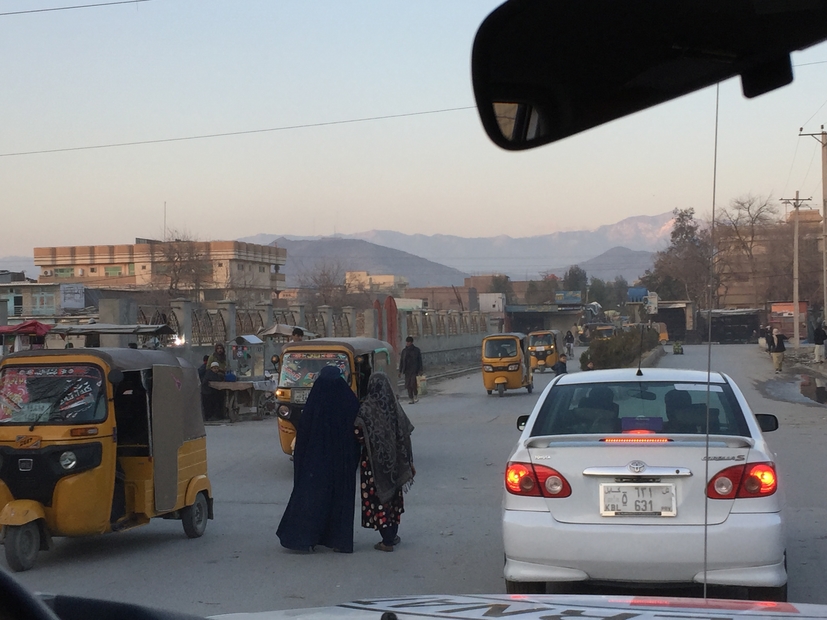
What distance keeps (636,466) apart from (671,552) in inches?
20.6

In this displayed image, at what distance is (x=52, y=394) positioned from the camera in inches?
321

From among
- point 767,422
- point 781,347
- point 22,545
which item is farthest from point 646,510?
point 781,347

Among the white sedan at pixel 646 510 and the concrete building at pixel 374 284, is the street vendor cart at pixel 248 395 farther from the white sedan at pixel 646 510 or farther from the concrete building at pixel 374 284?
the concrete building at pixel 374 284

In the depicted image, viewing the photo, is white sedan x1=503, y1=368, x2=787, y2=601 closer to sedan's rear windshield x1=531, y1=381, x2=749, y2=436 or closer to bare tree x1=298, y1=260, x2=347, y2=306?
sedan's rear windshield x1=531, y1=381, x2=749, y2=436

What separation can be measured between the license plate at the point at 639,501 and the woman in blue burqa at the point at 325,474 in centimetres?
324

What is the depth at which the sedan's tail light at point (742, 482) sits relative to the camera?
222 inches

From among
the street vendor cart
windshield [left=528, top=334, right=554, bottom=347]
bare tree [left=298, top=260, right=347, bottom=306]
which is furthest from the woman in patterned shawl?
bare tree [left=298, top=260, right=347, bottom=306]

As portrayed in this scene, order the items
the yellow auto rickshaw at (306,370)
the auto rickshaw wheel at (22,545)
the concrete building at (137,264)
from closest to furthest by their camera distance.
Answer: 1. the auto rickshaw wheel at (22,545)
2. the yellow auto rickshaw at (306,370)
3. the concrete building at (137,264)

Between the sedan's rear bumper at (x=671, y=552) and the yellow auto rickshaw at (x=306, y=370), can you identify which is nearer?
the sedan's rear bumper at (x=671, y=552)

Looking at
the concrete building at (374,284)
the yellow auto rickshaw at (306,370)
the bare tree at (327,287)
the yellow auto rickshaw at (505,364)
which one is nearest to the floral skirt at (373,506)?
the yellow auto rickshaw at (306,370)

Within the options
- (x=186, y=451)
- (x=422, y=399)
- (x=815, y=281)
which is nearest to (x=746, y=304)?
(x=815, y=281)

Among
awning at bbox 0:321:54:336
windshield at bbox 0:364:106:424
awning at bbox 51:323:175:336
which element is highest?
awning at bbox 51:323:175:336

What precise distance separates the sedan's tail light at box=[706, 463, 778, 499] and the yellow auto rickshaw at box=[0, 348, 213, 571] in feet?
16.2

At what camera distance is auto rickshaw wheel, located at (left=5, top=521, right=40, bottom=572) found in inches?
297
